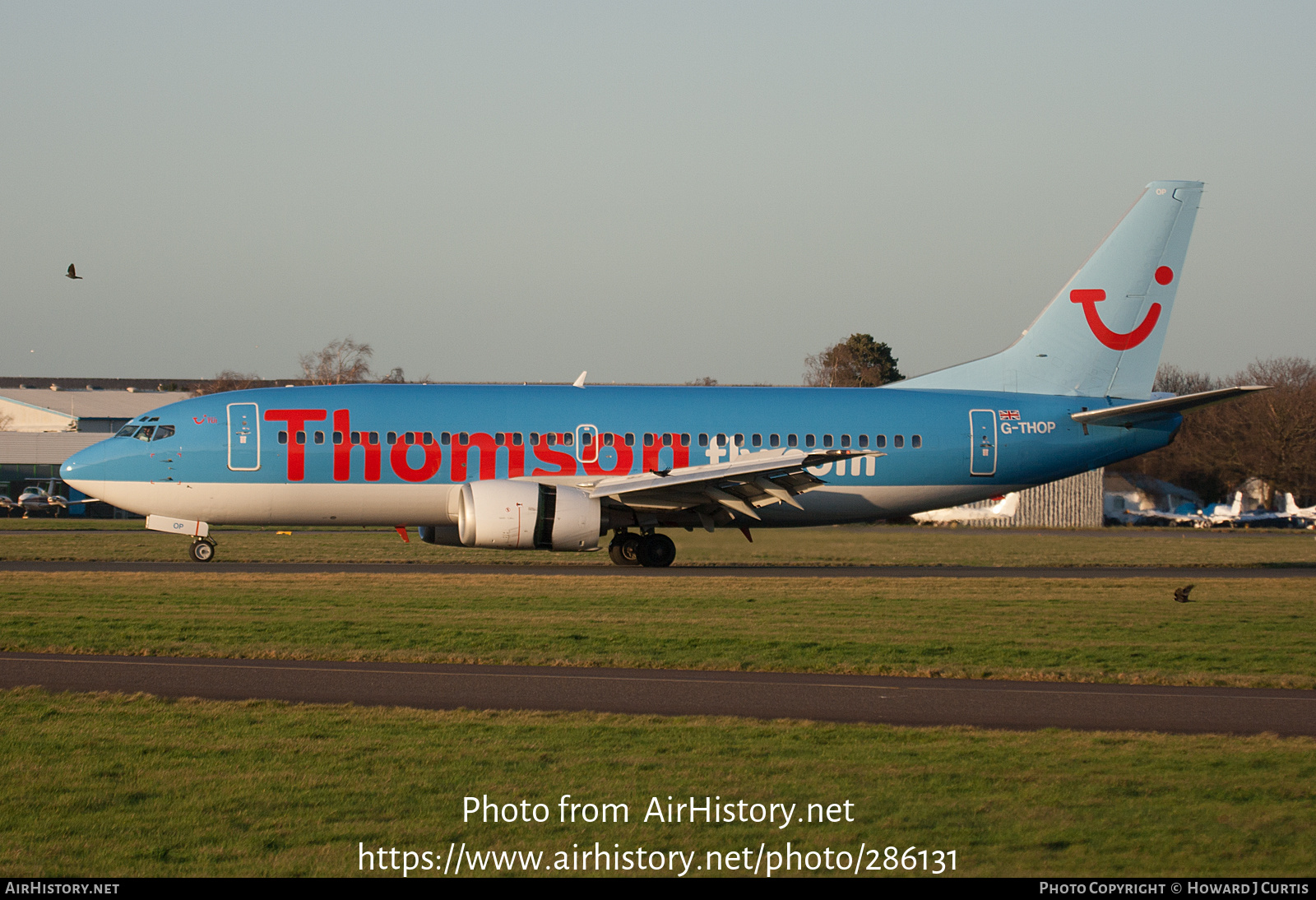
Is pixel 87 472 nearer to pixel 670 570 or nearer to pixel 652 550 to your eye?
pixel 652 550

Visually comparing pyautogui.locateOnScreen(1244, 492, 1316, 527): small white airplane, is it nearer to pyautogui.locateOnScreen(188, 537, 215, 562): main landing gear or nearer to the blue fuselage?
the blue fuselage

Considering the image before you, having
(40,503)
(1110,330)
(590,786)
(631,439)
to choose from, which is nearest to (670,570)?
(631,439)

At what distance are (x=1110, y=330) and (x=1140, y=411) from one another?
2543mm

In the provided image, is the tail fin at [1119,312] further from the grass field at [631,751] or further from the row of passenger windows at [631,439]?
the grass field at [631,751]

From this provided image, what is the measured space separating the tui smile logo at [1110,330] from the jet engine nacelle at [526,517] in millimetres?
13854

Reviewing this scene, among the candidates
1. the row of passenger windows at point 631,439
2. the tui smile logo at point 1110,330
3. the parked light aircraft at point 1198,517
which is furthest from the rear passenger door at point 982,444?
the parked light aircraft at point 1198,517

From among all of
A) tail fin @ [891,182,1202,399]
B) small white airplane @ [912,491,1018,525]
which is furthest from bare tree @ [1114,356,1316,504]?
tail fin @ [891,182,1202,399]

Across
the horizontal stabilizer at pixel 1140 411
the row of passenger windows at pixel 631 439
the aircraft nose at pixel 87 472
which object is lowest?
the aircraft nose at pixel 87 472

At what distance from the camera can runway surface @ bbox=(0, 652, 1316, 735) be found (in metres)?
11.9

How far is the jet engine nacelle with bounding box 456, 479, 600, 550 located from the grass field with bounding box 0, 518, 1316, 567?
10.9ft

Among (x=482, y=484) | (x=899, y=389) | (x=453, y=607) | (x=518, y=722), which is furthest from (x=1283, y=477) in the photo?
Answer: (x=518, y=722)

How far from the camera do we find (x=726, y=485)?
27688 millimetres

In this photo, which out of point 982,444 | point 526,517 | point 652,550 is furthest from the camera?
point 982,444

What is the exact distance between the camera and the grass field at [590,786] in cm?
727
